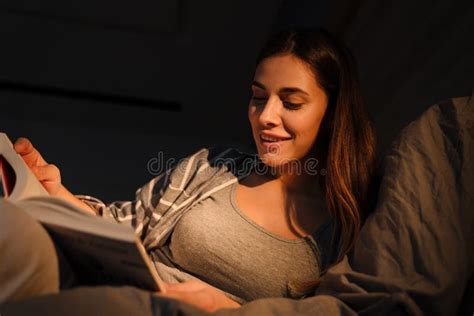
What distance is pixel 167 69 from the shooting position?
7.68ft

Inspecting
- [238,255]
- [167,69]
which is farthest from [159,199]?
[167,69]

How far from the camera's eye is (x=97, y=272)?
0.73m

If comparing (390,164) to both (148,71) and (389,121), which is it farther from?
(148,71)

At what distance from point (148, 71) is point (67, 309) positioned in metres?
1.88

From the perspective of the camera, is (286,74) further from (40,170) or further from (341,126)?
(40,170)

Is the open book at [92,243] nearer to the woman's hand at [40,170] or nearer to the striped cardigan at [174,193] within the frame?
the woman's hand at [40,170]

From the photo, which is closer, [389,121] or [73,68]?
[389,121]

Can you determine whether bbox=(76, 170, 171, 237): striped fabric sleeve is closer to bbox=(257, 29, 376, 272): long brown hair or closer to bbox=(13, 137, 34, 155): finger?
bbox=(13, 137, 34, 155): finger

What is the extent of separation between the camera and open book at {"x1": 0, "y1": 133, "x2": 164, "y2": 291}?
60 cm

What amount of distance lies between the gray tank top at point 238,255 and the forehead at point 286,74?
0.28 m

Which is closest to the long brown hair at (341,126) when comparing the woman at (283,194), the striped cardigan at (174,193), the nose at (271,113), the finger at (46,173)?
the woman at (283,194)

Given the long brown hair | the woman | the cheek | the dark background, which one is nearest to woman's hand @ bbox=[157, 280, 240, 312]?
the woman

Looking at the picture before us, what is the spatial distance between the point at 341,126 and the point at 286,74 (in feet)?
0.54

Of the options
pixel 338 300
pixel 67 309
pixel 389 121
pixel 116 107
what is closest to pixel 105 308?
pixel 67 309
